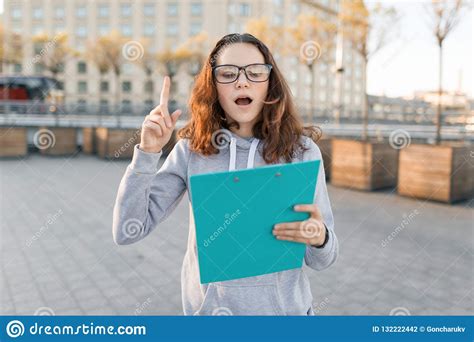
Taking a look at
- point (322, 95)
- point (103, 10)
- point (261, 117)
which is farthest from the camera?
point (322, 95)

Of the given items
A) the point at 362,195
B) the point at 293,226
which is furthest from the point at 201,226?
the point at 362,195

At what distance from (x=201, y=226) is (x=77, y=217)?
532cm

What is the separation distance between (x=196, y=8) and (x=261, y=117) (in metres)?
47.7

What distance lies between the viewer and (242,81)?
4.32 feet

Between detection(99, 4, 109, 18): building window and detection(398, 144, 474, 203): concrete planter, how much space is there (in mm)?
39007

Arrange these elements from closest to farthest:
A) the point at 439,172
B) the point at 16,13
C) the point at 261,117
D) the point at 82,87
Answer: the point at 261,117 → the point at 439,172 → the point at 16,13 → the point at 82,87

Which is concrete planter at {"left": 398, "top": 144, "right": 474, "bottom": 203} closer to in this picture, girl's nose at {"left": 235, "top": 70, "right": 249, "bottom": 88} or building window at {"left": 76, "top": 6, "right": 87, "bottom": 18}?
girl's nose at {"left": 235, "top": 70, "right": 249, "bottom": 88}

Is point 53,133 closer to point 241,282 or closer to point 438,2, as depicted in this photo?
point 438,2

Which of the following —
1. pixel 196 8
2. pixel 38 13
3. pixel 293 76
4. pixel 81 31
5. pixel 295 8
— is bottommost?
pixel 293 76

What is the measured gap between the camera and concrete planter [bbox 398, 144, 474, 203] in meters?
6.82

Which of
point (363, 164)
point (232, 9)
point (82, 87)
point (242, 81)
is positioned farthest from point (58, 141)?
point (82, 87)

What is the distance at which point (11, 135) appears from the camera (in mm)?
11461

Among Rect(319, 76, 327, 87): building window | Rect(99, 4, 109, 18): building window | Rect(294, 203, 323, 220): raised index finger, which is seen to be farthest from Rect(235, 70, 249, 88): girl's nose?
Rect(319, 76, 327, 87): building window

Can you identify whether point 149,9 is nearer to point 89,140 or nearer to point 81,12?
point 81,12
